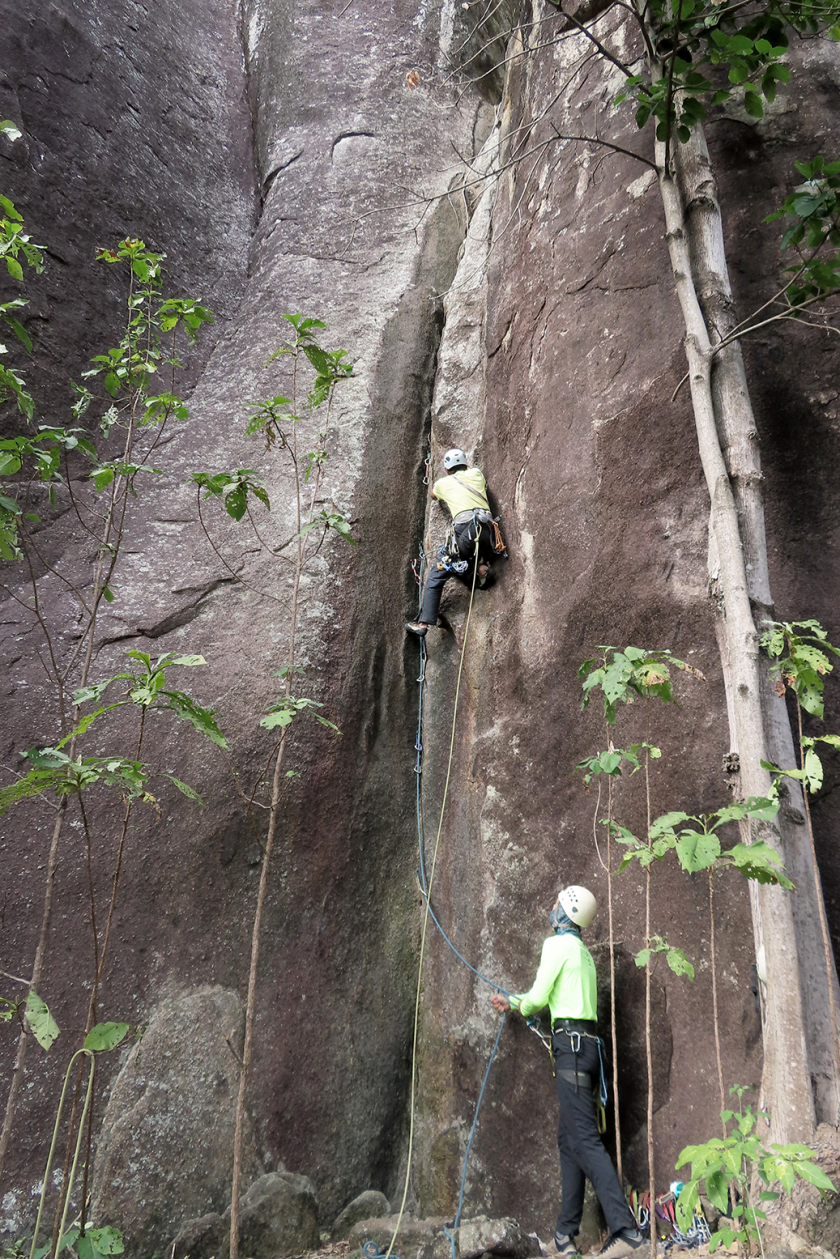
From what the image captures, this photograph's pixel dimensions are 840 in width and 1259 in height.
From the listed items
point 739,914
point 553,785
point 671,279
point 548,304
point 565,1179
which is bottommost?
point 565,1179

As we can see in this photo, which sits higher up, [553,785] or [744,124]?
[744,124]

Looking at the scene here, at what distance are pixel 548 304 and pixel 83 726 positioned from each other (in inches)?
164

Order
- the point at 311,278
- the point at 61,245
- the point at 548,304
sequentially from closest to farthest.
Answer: the point at 548,304 < the point at 61,245 < the point at 311,278

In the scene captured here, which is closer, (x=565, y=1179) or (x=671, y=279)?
(x=565, y=1179)

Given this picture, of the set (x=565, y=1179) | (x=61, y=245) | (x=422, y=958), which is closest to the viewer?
(x=565, y=1179)

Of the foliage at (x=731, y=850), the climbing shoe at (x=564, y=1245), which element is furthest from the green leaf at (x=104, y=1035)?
the climbing shoe at (x=564, y=1245)

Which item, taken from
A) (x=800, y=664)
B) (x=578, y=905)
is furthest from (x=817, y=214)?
(x=578, y=905)

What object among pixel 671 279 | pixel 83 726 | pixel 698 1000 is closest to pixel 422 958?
pixel 698 1000

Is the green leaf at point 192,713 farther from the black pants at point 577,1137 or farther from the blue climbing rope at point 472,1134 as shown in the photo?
the blue climbing rope at point 472,1134

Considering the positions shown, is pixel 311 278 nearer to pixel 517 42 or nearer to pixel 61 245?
pixel 61 245

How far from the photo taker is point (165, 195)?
25.0 feet

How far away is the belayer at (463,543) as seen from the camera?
499 centimetres

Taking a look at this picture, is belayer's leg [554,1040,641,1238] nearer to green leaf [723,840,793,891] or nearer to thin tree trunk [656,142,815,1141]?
thin tree trunk [656,142,815,1141]

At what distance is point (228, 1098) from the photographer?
374cm
